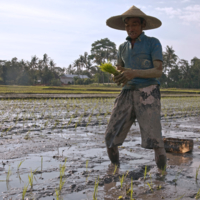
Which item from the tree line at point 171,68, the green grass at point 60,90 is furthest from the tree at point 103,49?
the green grass at point 60,90

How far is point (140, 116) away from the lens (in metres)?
2.43

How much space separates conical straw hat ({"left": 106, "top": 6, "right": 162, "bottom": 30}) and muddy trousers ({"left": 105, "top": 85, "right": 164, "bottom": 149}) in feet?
2.13

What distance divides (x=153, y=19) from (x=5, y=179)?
77.7 inches

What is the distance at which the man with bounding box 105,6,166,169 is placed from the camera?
2350 millimetres

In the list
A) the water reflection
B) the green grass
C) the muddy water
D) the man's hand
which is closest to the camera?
the muddy water

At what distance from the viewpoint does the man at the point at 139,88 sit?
2.35m

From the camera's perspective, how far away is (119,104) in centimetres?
254

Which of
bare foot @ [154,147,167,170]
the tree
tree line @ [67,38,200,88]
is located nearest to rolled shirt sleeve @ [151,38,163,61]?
bare foot @ [154,147,167,170]

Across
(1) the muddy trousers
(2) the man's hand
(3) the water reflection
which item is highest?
(2) the man's hand

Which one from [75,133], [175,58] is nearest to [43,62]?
[175,58]

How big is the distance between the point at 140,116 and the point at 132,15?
94 centimetres

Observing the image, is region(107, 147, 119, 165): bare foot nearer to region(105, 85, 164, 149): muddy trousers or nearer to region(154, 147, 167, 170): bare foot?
region(105, 85, 164, 149): muddy trousers

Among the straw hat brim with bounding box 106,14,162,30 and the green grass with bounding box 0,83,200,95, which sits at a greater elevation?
the straw hat brim with bounding box 106,14,162,30

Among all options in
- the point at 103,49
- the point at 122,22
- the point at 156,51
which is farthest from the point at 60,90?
the point at 103,49
